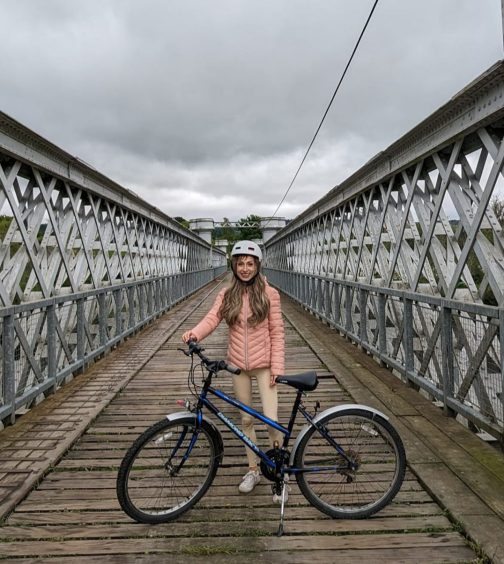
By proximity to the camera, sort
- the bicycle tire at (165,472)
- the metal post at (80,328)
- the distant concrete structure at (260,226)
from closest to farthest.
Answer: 1. the bicycle tire at (165,472)
2. the metal post at (80,328)
3. the distant concrete structure at (260,226)

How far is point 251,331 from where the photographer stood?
8.88ft

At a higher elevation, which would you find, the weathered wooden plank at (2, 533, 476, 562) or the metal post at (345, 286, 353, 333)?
the metal post at (345, 286, 353, 333)

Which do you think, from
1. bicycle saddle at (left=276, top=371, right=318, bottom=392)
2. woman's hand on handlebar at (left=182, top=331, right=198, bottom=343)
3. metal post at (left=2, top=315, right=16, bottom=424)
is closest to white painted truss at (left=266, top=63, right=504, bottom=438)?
bicycle saddle at (left=276, top=371, right=318, bottom=392)

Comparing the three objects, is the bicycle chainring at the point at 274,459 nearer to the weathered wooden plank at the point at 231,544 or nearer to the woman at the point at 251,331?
the woman at the point at 251,331

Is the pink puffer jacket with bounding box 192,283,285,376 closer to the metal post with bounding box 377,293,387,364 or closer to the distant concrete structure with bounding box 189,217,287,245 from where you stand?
the metal post with bounding box 377,293,387,364

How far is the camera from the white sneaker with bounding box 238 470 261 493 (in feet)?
9.05

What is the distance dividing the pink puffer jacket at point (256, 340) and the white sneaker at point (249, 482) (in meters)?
0.67

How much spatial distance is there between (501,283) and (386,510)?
1.95 metres

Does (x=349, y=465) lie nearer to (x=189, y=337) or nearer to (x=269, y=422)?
(x=269, y=422)

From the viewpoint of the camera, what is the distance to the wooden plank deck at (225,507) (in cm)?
221

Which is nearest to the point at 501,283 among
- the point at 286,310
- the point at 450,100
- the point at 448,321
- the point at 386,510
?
the point at 448,321

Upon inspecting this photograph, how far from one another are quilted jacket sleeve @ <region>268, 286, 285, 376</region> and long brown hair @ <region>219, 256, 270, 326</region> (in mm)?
55

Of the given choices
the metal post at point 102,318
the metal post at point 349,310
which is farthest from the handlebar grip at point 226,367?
the metal post at point 349,310

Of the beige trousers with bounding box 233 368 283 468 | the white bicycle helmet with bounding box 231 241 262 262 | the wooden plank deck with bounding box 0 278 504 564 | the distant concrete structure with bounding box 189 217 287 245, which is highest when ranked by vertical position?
the distant concrete structure with bounding box 189 217 287 245
